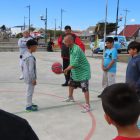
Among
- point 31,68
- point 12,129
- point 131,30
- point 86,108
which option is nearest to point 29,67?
point 31,68

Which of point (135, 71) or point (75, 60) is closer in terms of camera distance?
point (135, 71)

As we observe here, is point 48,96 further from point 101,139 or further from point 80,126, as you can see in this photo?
point 101,139

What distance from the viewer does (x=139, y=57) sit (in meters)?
5.87

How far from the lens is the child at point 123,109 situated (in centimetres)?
218

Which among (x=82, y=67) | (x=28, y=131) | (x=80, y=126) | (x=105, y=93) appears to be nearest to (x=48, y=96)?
(x=82, y=67)

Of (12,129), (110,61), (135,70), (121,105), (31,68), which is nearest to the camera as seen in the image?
(12,129)

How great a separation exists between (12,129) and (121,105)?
868mm

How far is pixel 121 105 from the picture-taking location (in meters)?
2.18

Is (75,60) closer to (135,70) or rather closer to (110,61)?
(110,61)

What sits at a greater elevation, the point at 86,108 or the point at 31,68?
the point at 31,68

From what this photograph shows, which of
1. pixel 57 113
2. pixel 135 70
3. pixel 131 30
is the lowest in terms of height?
pixel 57 113

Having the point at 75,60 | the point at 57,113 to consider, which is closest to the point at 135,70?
the point at 75,60

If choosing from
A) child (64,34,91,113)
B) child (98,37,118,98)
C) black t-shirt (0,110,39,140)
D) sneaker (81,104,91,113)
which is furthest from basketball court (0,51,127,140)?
black t-shirt (0,110,39,140)

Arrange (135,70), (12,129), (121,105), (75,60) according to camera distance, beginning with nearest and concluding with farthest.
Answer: (12,129), (121,105), (135,70), (75,60)
